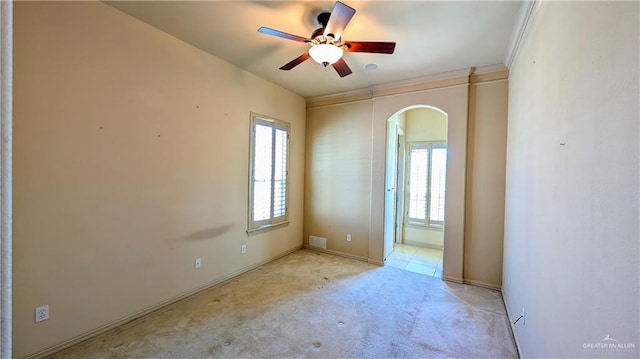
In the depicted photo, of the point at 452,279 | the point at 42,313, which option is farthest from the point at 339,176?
the point at 42,313

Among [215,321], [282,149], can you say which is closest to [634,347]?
[215,321]

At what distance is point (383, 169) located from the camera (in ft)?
14.2

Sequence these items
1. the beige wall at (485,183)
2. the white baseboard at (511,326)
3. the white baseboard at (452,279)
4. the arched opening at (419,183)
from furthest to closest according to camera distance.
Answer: the arched opening at (419,183)
the white baseboard at (452,279)
the beige wall at (485,183)
the white baseboard at (511,326)

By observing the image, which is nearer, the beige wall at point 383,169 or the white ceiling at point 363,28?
the white ceiling at point 363,28

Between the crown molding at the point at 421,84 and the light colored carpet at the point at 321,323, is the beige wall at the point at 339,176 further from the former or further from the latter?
the light colored carpet at the point at 321,323

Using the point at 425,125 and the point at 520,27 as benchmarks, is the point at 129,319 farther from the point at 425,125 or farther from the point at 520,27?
the point at 425,125

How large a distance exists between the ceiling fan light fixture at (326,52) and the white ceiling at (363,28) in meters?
0.32

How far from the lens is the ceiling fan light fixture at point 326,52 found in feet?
7.78

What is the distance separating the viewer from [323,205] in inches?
194

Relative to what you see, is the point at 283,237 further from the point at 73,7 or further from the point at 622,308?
the point at 622,308

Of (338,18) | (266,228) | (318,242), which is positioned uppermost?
(338,18)

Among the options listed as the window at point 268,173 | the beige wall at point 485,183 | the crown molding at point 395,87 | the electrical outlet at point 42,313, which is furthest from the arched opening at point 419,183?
the electrical outlet at point 42,313

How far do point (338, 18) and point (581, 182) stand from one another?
1.82 metres

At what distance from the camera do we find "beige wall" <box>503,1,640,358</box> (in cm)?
94
